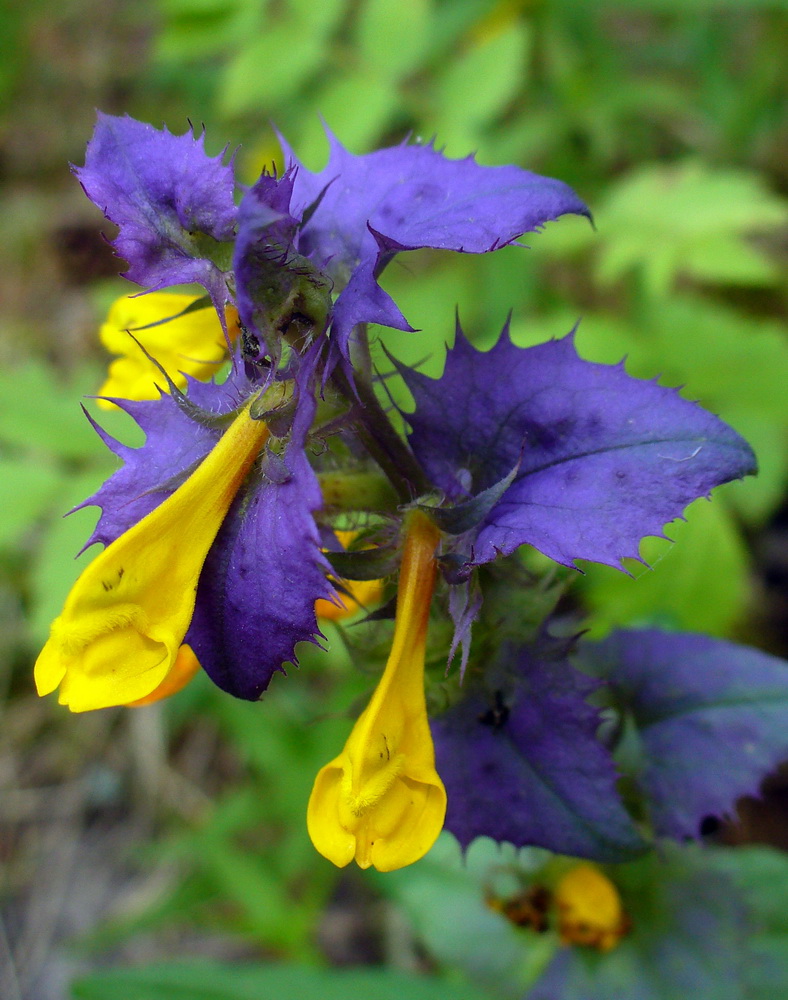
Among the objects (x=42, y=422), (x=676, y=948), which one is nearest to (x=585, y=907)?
(x=676, y=948)

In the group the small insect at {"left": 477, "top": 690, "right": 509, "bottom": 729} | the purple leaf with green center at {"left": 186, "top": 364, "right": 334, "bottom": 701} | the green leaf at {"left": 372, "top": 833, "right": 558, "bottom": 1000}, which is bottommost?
the green leaf at {"left": 372, "top": 833, "right": 558, "bottom": 1000}

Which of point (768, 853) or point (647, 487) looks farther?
point (768, 853)

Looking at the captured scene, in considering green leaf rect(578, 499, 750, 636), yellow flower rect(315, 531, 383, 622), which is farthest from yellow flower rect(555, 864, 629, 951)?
green leaf rect(578, 499, 750, 636)

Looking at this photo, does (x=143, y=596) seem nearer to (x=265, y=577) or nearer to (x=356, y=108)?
(x=265, y=577)

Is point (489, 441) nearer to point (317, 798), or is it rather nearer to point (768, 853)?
point (317, 798)

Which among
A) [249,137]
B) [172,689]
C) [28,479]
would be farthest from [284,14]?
[172,689]

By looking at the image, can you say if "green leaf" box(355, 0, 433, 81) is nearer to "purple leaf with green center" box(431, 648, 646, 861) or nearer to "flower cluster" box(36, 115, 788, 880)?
"flower cluster" box(36, 115, 788, 880)

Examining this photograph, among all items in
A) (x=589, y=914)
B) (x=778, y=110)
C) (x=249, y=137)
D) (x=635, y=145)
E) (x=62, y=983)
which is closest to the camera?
(x=589, y=914)

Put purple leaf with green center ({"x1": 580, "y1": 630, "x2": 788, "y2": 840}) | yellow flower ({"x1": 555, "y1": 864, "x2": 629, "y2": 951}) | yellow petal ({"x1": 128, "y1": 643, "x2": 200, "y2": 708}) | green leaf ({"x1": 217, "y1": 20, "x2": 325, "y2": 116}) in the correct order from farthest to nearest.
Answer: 1. green leaf ({"x1": 217, "y1": 20, "x2": 325, "y2": 116})
2. yellow flower ({"x1": 555, "y1": 864, "x2": 629, "y2": 951})
3. purple leaf with green center ({"x1": 580, "y1": 630, "x2": 788, "y2": 840})
4. yellow petal ({"x1": 128, "y1": 643, "x2": 200, "y2": 708})
